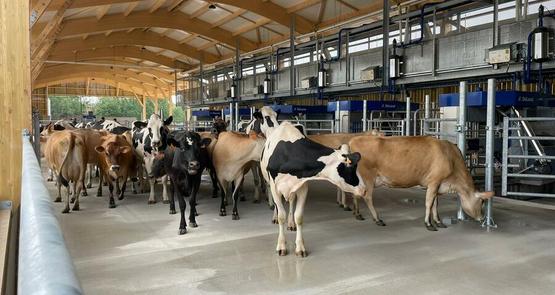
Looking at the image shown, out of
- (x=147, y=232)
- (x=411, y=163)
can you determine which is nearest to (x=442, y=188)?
(x=411, y=163)

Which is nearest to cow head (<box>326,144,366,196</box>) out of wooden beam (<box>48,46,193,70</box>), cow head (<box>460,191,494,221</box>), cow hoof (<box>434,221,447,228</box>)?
cow hoof (<box>434,221,447,228</box>)

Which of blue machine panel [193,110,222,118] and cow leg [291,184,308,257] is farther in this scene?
blue machine panel [193,110,222,118]

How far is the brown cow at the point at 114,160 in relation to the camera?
724 cm

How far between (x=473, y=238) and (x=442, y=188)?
860mm

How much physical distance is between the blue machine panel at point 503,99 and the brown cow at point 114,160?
5346 mm

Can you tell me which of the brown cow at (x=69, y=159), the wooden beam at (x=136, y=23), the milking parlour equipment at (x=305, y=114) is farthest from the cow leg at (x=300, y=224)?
the wooden beam at (x=136, y=23)

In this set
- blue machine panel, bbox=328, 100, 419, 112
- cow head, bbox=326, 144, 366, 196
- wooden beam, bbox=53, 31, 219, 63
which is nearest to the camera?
cow head, bbox=326, 144, 366, 196

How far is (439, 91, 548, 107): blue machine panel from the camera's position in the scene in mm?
6575

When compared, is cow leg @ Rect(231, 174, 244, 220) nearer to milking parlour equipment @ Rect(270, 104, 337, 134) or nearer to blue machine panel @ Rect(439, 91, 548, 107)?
blue machine panel @ Rect(439, 91, 548, 107)

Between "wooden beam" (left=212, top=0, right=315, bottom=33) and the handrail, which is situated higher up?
"wooden beam" (left=212, top=0, right=315, bottom=33)

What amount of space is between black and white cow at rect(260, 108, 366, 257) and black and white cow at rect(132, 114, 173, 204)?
125 inches

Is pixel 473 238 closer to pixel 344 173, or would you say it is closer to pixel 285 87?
pixel 344 173

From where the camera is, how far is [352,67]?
1245 cm

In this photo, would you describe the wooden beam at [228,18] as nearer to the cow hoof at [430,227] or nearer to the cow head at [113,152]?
the cow head at [113,152]
